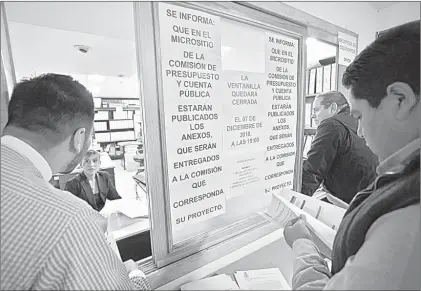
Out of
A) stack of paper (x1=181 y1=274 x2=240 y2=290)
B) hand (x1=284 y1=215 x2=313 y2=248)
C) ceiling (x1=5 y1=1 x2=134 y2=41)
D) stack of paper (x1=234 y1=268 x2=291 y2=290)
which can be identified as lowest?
stack of paper (x1=234 y1=268 x2=291 y2=290)

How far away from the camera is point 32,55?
790mm

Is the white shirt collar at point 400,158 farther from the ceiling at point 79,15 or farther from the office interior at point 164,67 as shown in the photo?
the ceiling at point 79,15

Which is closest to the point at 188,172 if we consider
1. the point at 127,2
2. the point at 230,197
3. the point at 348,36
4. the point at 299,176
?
the point at 230,197

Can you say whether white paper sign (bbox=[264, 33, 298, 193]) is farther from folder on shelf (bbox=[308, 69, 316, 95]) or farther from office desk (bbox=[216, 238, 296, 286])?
folder on shelf (bbox=[308, 69, 316, 95])

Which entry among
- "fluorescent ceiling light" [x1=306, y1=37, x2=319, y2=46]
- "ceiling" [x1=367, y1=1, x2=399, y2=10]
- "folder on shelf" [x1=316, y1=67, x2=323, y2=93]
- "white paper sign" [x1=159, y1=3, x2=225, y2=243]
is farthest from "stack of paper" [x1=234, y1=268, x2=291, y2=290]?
"ceiling" [x1=367, y1=1, x2=399, y2=10]

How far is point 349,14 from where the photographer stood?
147 cm

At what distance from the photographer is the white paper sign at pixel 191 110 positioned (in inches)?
32.0

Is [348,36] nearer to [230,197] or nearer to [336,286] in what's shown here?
[230,197]

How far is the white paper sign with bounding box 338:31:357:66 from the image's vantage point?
144 centimetres

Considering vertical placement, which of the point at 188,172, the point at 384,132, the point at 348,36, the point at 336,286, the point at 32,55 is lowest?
the point at 336,286

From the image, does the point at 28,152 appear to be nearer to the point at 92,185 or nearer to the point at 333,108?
the point at 92,185

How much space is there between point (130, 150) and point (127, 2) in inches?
223

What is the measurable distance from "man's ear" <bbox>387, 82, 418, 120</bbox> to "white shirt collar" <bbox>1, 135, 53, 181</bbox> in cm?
82

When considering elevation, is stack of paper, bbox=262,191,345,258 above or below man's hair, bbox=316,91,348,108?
below
